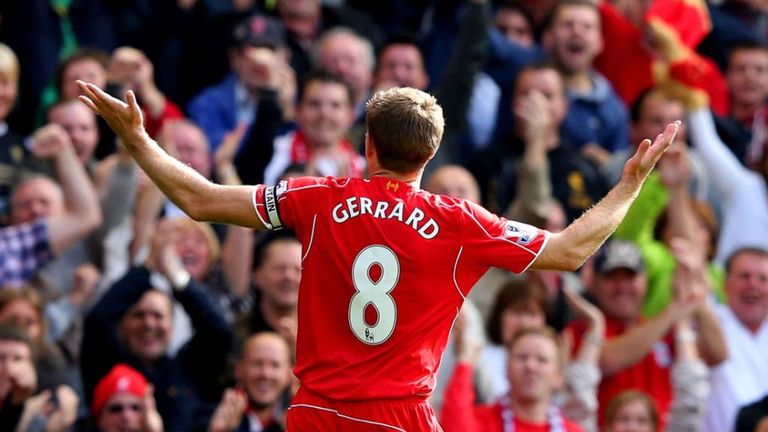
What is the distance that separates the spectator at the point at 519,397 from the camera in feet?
35.1

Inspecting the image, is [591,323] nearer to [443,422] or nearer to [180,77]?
[443,422]

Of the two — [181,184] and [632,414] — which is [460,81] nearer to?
[632,414]

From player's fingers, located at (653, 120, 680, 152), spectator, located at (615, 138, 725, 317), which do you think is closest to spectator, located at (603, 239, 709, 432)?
spectator, located at (615, 138, 725, 317)

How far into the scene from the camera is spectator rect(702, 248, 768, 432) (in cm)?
1241

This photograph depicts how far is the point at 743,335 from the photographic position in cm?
1263

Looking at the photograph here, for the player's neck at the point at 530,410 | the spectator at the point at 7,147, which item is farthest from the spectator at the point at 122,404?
the player's neck at the point at 530,410

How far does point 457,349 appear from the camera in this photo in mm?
11273

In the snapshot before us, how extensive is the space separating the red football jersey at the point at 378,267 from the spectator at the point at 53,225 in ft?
14.5

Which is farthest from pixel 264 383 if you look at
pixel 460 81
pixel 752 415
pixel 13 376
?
pixel 460 81

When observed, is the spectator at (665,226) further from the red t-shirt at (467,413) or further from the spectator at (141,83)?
the spectator at (141,83)

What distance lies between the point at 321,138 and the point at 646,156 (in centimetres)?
544

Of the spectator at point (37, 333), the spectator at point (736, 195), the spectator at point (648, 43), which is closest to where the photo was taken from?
the spectator at point (37, 333)

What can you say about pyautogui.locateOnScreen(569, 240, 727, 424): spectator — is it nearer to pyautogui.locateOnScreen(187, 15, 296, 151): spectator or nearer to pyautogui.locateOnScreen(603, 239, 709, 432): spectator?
pyautogui.locateOnScreen(603, 239, 709, 432): spectator

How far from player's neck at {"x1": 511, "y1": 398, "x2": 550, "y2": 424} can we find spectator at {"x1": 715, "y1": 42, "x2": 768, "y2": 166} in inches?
186
